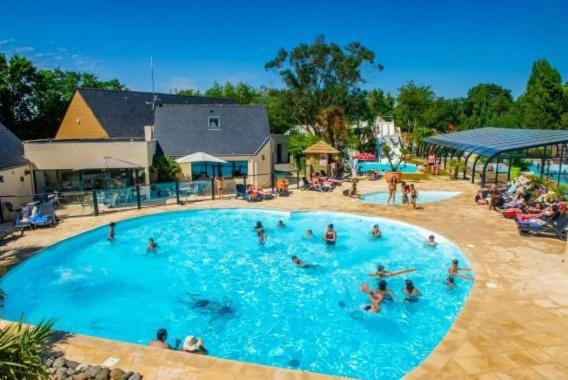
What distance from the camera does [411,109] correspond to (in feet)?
177

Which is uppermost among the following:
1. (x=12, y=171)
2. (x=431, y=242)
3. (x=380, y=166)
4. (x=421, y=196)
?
(x=12, y=171)

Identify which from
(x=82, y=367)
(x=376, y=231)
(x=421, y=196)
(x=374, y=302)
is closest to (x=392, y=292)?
(x=374, y=302)

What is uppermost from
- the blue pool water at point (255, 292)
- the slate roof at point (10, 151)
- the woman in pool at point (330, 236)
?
the slate roof at point (10, 151)

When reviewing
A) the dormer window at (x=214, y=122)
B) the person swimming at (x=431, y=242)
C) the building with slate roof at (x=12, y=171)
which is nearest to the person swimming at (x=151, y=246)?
the building with slate roof at (x=12, y=171)

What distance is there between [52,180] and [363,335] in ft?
72.2

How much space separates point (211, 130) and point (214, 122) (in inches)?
32.1

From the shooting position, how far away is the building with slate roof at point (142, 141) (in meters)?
21.5

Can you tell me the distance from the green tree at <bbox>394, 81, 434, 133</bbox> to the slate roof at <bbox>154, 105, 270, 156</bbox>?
32538mm

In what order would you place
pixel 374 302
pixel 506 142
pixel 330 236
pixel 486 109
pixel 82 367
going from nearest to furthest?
pixel 82 367, pixel 374 302, pixel 330 236, pixel 506 142, pixel 486 109

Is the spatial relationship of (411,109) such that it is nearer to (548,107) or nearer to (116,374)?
(548,107)

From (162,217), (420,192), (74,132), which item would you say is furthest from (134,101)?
(420,192)

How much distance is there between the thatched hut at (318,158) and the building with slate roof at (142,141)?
10.0ft

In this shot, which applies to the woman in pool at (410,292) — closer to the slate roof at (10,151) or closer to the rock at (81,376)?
A: the rock at (81,376)

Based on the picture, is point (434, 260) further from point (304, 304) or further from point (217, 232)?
point (217, 232)
